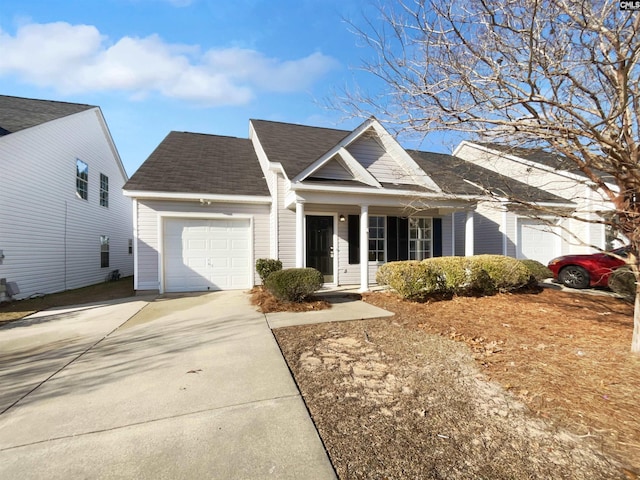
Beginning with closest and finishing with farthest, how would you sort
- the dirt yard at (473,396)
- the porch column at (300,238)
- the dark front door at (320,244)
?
the dirt yard at (473,396), the porch column at (300,238), the dark front door at (320,244)

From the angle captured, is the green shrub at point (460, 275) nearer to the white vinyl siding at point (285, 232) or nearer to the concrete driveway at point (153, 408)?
the white vinyl siding at point (285, 232)

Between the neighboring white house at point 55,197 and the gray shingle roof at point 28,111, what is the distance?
0.07ft

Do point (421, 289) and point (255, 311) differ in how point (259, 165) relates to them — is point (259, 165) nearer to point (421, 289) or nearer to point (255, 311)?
point (255, 311)

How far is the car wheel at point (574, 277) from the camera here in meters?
8.98

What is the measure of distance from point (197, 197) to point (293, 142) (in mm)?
4297

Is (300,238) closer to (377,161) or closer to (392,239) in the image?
(392,239)

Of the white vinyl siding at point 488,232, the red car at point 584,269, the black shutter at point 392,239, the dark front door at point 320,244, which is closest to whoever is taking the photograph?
the red car at point 584,269

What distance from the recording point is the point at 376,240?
10023mm

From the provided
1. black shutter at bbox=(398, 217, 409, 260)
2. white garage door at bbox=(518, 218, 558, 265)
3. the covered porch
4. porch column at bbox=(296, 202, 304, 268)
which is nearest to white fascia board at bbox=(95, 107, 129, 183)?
the covered porch

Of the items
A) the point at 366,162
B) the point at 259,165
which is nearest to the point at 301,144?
the point at 259,165

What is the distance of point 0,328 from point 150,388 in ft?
16.4

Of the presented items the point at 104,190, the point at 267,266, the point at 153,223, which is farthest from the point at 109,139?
the point at 267,266

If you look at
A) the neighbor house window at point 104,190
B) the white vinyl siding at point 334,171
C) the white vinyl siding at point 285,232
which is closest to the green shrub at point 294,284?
the white vinyl siding at point 285,232

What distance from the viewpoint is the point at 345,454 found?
6.85 ft
